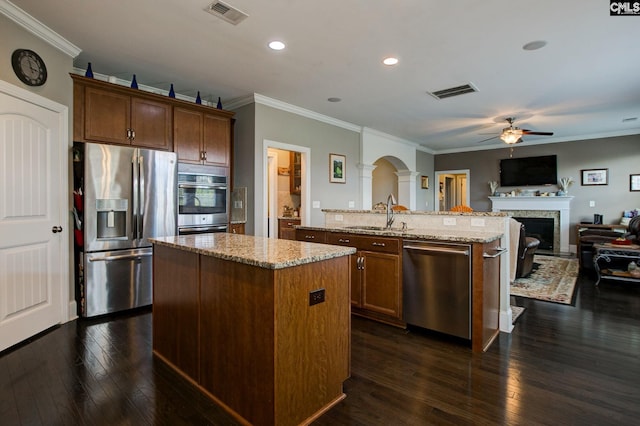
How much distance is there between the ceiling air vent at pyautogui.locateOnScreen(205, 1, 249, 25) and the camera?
8.34ft

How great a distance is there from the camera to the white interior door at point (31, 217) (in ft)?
8.74

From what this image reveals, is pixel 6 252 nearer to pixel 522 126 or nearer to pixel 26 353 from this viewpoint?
pixel 26 353

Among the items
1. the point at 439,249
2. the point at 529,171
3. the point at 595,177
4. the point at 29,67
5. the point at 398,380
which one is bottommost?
the point at 398,380

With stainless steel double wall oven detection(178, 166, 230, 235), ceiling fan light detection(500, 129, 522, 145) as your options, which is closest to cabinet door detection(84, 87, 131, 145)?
stainless steel double wall oven detection(178, 166, 230, 235)

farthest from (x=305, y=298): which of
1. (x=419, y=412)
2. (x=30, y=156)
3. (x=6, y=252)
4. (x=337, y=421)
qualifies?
(x=30, y=156)

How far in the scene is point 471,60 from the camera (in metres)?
3.56

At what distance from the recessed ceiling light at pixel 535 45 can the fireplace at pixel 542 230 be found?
565 cm

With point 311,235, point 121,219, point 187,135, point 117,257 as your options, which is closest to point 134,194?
point 121,219

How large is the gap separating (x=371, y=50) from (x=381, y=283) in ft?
7.72

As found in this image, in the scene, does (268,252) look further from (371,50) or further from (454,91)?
(454,91)

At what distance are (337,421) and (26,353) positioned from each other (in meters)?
2.55

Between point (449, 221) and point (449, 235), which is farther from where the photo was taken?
point (449, 221)

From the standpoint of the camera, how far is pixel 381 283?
3199 mm

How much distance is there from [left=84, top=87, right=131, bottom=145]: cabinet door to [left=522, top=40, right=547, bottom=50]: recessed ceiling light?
13.9 feet
